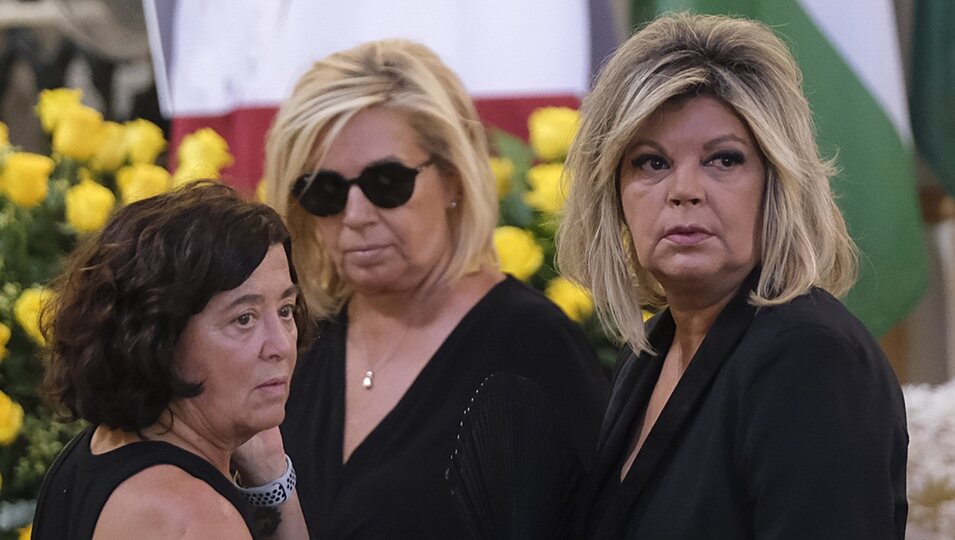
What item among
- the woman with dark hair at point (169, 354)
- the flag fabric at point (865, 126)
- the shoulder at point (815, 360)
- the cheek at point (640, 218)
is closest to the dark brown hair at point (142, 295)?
the woman with dark hair at point (169, 354)

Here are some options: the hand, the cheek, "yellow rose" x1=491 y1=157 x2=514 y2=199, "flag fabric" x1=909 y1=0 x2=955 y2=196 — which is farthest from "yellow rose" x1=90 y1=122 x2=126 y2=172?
"flag fabric" x1=909 y1=0 x2=955 y2=196

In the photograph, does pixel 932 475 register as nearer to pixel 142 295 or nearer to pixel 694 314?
pixel 694 314

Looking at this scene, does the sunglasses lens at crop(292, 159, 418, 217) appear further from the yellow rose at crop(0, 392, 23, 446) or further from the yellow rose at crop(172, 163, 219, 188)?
the yellow rose at crop(0, 392, 23, 446)

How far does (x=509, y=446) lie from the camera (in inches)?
64.4

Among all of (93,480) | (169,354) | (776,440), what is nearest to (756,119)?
(776,440)

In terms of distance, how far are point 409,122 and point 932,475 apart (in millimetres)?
1068

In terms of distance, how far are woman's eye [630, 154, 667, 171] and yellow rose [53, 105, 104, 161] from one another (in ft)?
4.50

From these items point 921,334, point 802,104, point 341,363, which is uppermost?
point 802,104

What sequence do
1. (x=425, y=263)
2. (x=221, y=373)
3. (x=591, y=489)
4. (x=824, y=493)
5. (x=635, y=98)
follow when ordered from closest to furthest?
(x=824, y=493) < (x=221, y=373) < (x=635, y=98) < (x=591, y=489) < (x=425, y=263)

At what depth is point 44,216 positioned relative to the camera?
2.55 metres

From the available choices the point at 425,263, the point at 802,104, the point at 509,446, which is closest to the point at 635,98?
the point at 802,104

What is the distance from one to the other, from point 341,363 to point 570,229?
2.39 feet

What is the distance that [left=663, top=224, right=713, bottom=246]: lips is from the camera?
1582 mm

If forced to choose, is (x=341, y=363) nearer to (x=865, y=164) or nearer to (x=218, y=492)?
(x=218, y=492)
